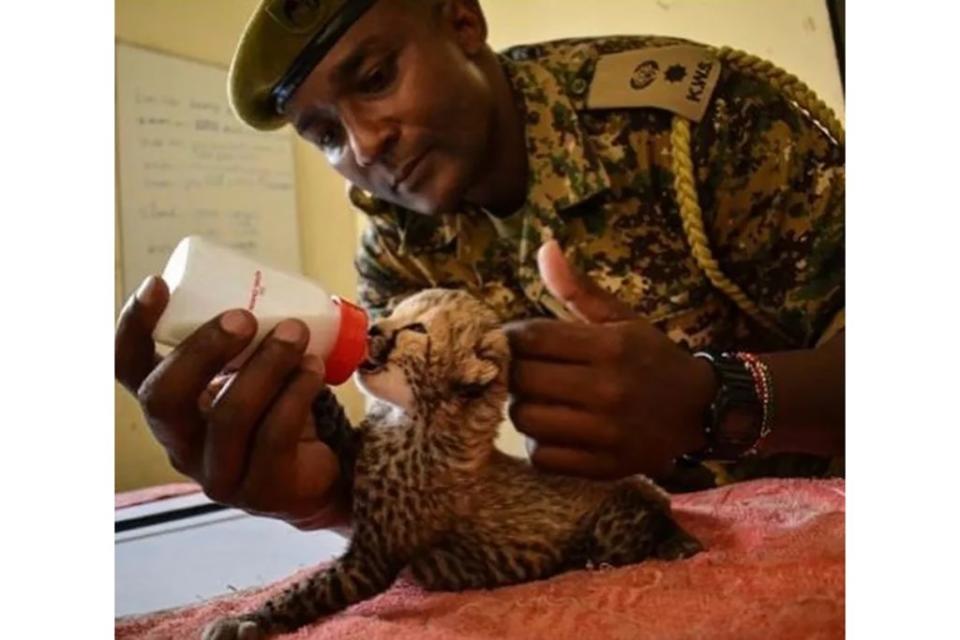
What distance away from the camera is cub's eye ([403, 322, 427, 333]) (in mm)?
521

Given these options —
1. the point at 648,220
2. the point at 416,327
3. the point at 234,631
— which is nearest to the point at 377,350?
the point at 416,327

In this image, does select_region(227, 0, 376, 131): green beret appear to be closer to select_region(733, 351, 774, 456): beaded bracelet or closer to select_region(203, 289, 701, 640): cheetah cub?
select_region(203, 289, 701, 640): cheetah cub

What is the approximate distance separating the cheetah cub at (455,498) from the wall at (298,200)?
52 millimetres

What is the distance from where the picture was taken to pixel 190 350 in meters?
0.46

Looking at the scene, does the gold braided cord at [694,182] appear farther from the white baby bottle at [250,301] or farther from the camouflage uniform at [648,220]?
the white baby bottle at [250,301]

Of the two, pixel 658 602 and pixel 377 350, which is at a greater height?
pixel 377 350

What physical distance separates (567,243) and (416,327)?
0.74ft

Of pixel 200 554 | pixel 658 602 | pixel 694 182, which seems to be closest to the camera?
pixel 658 602

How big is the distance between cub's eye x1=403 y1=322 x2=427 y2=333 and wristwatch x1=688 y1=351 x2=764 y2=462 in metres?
0.15

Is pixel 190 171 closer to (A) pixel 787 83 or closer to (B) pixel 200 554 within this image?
(B) pixel 200 554

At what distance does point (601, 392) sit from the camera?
532 millimetres

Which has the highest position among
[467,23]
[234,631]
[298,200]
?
[467,23]

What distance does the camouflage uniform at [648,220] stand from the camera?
60 centimetres

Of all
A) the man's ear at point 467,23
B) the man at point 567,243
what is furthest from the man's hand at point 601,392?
the man's ear at point 467,23
